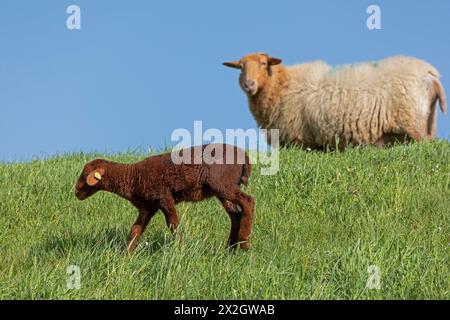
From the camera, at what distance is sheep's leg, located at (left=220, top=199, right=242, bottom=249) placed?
20.7 feet

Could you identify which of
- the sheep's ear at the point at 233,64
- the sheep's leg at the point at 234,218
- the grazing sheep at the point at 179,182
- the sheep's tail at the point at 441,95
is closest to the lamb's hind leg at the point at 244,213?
the grazing sheep at the point at 179,182

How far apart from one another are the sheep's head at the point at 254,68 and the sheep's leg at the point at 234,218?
7.94m

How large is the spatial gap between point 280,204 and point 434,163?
2917 millimetres

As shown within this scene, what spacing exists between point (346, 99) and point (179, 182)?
8266 millimetres

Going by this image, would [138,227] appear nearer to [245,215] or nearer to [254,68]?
[245,215]

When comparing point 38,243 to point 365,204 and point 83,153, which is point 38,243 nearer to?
point 365,204

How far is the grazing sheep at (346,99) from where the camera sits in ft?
44.7

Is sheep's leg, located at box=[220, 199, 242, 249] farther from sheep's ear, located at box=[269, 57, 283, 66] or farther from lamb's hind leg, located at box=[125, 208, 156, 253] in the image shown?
sheep's ear, located at box=[269, 57, 283, 66]

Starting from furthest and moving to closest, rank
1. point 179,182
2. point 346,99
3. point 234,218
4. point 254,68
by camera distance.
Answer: point 254,68 → point 346,99 → point 234,218 → point 179,182

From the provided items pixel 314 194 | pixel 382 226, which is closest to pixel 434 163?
pixel 314 194

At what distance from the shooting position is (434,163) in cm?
1000

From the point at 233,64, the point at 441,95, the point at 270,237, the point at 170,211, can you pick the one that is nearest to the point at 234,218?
the point at 170,211

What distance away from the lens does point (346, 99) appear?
13.7 m

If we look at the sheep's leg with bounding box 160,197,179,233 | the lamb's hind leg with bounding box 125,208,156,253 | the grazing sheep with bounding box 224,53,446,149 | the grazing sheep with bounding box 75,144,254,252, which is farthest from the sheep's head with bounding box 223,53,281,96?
the sheep's leg with bounding box 160,197,179,233
